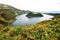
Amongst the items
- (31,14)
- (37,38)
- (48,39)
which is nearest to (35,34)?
(37,38)

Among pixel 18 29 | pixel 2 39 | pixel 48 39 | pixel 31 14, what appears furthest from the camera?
pixel 31 14

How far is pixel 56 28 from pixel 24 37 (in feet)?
13.9

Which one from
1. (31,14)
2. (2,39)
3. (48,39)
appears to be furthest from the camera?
(31,14)

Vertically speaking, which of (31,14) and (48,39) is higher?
(48,39)

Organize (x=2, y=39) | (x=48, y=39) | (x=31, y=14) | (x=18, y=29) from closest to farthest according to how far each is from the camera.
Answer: (x=48, y=39) < (x=2, y=39) < (x=18, y=29) < (x=31, y=14)

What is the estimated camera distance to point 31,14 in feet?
288

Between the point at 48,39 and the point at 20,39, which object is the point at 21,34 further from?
the point at 48,39

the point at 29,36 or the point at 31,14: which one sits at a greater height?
the point at 29,36

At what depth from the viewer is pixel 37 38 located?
50.5 feet

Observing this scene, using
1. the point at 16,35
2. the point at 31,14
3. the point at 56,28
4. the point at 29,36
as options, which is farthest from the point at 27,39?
the point at 31,14

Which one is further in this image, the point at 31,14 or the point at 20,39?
the point at 31,14

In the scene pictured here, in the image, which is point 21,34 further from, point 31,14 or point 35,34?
point 31,14

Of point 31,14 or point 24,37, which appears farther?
point 31,14

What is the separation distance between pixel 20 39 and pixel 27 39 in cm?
70
